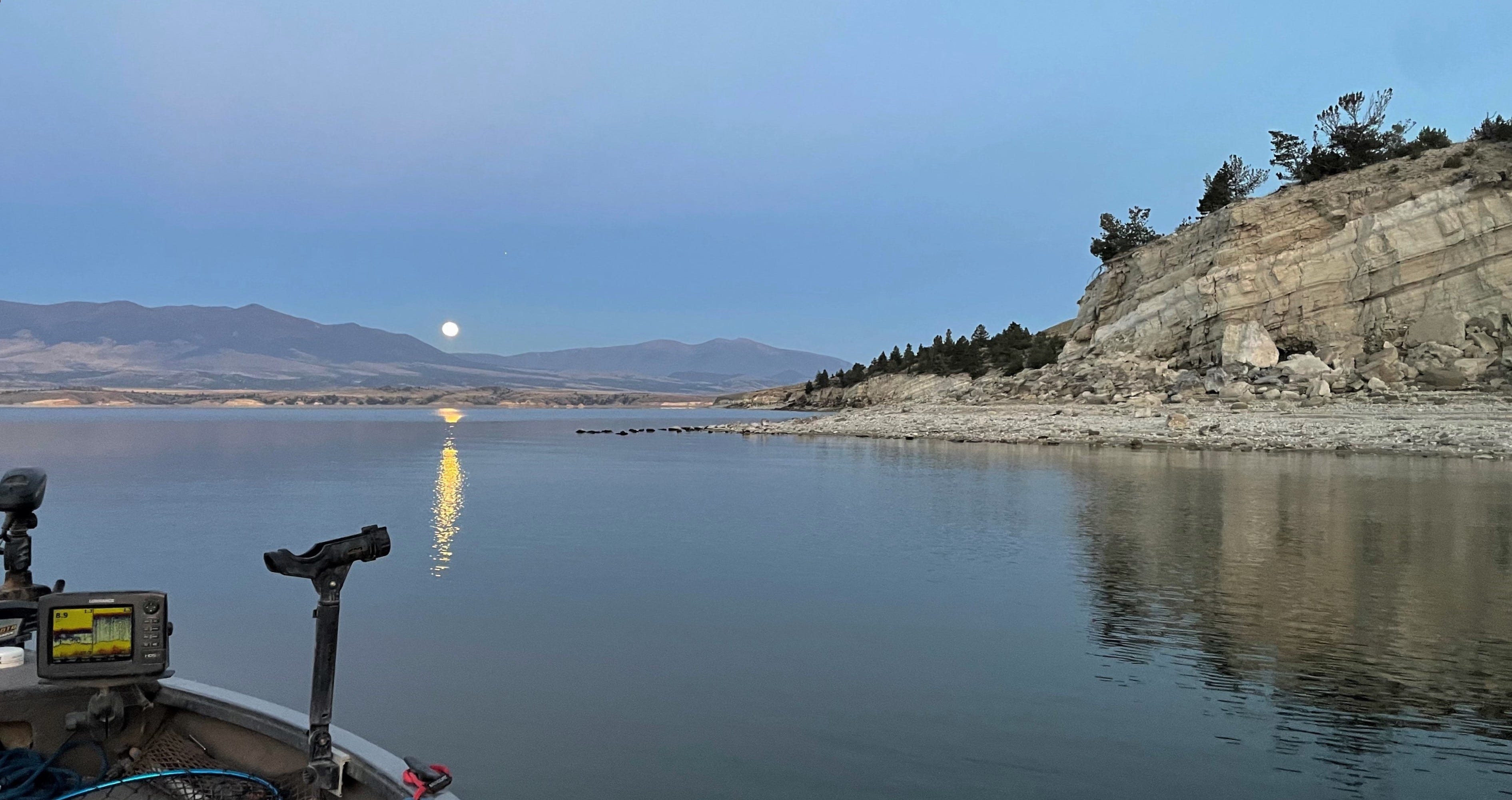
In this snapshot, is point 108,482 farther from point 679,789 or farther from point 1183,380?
point 1183,380

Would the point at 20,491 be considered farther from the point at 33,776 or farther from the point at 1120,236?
the point at 1120,236

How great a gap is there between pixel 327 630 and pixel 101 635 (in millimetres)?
1307

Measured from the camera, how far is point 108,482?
28484mm

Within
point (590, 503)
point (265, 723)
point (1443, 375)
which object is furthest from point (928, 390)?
point (265, 723)

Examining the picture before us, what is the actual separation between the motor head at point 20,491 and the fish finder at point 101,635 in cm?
185

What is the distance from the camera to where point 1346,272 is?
1880 inches

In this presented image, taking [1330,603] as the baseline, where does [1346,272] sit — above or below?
above

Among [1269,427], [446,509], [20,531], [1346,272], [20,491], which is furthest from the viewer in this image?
[1346,272]

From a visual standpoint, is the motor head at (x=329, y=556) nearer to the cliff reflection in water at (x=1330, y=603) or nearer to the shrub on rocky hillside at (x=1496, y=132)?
the cliff reflection in water at (x=1330, y=603)

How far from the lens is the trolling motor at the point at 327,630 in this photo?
14.7 feet

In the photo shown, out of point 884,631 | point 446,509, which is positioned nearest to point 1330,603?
point 884,631

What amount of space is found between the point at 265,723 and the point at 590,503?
18301 mm

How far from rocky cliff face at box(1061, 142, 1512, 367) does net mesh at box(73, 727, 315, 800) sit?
157 feet

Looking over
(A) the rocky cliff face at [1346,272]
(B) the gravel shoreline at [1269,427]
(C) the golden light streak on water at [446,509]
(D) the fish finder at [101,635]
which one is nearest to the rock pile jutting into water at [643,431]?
(B) the gravel shoreline at [1269,427]
